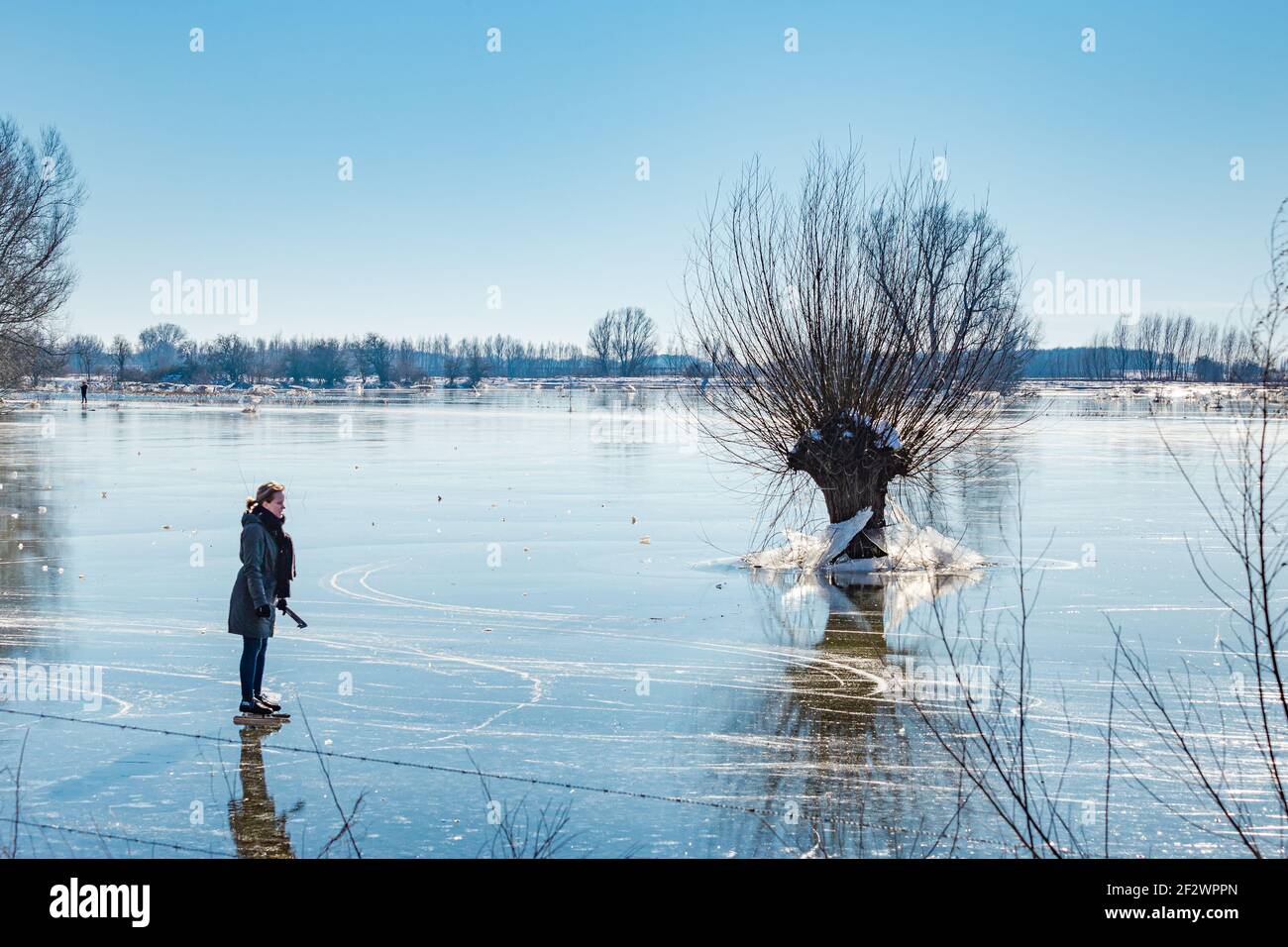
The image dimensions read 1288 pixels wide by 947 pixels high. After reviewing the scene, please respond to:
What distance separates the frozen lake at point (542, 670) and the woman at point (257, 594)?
35 centimetres

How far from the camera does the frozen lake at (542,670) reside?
22.8 ft

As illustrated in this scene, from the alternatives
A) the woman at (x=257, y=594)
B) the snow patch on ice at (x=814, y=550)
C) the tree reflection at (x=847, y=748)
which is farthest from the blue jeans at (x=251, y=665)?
the snow patch on ice at (x=814, y=550)

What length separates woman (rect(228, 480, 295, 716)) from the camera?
29.7 ft

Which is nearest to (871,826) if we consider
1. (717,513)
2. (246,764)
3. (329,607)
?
(246,764)

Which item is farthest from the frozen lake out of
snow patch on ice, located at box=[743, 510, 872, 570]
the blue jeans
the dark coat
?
snow patch on ice, located at box=[743, 510, 872, 570]

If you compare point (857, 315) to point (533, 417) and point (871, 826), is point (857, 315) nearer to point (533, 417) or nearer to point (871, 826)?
point (871, 826)

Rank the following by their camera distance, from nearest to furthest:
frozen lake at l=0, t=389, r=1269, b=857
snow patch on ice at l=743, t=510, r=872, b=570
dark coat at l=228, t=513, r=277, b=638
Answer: frozen lake at l=0, t=389, r=1269, b=857
dark coat at l=228, t=513, r=277, b=638
snow patch on ice at l=743, t=510, r=872, b=570

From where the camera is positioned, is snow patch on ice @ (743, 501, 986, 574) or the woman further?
snow patch on ice @ (743, 501, 986, 574)

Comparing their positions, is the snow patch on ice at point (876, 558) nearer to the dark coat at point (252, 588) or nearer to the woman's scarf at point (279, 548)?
the woman's scarf at point (279, 548)

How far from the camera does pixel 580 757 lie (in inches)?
323

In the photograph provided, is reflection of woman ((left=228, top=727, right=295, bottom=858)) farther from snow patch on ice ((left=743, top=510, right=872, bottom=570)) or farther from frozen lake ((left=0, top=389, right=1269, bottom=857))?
snow patch on ice ((left=743, top=510, right=872, bottom=570))

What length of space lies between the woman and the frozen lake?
0.35 metres

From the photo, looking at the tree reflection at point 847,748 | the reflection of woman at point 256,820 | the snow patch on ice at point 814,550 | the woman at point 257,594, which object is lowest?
the tree reflection at point 847,748
